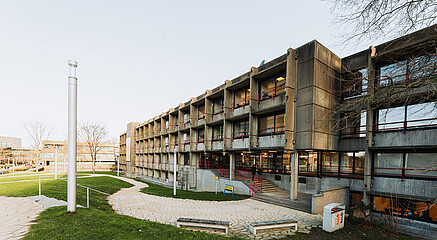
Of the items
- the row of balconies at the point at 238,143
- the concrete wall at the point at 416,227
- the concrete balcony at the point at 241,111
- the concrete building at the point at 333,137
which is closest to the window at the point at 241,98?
the concrete building at the point at 333,137

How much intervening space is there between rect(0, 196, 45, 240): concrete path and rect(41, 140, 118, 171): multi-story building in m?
50.2

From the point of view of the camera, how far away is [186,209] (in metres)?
12.7

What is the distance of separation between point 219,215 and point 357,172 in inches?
432

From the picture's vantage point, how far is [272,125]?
725 inches

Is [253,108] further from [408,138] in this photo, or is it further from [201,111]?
[201,111]

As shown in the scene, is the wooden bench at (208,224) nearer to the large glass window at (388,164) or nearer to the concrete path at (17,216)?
the concrete path at (17,216)

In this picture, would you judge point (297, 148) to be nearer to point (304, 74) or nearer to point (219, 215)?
point (304, 74)

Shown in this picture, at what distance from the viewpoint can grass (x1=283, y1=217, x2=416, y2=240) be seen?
8841mm

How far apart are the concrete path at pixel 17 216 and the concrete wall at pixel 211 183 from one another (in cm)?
1364

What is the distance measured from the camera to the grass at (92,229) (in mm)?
6256

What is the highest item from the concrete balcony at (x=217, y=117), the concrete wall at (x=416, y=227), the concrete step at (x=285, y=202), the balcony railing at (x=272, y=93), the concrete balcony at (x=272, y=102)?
the balcony railing at (x=272, y=93)

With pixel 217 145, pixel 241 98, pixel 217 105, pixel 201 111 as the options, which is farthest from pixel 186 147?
pixel 241 98

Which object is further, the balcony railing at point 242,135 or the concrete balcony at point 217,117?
the concrete balcony at point 217,117

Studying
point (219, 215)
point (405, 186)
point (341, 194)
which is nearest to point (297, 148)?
point (341, 194)
